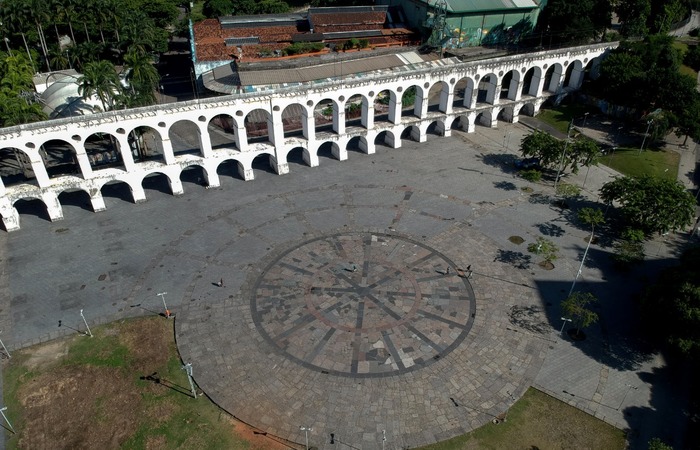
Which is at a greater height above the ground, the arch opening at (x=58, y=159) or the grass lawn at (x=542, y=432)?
the arch opening at (x=58, y=159)

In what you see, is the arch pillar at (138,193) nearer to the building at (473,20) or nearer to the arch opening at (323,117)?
the arch opening at (323,117)

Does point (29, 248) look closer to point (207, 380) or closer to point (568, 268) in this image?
point (207, 380)

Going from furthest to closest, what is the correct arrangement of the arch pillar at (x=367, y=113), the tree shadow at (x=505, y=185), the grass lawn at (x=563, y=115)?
the grass lawn at (x=563, y=115)
the arch pillar at (x=367, y=113)
the tree shadow at (x=505, y=185)

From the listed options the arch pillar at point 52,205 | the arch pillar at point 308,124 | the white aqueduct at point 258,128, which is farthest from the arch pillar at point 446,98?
the arch pillar at point 52,205

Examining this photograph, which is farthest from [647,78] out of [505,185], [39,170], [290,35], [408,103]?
[39,170]

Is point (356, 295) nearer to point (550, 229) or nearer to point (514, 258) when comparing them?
point (514, 258)

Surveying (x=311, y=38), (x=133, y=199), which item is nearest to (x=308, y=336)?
(x=133, y=199)
